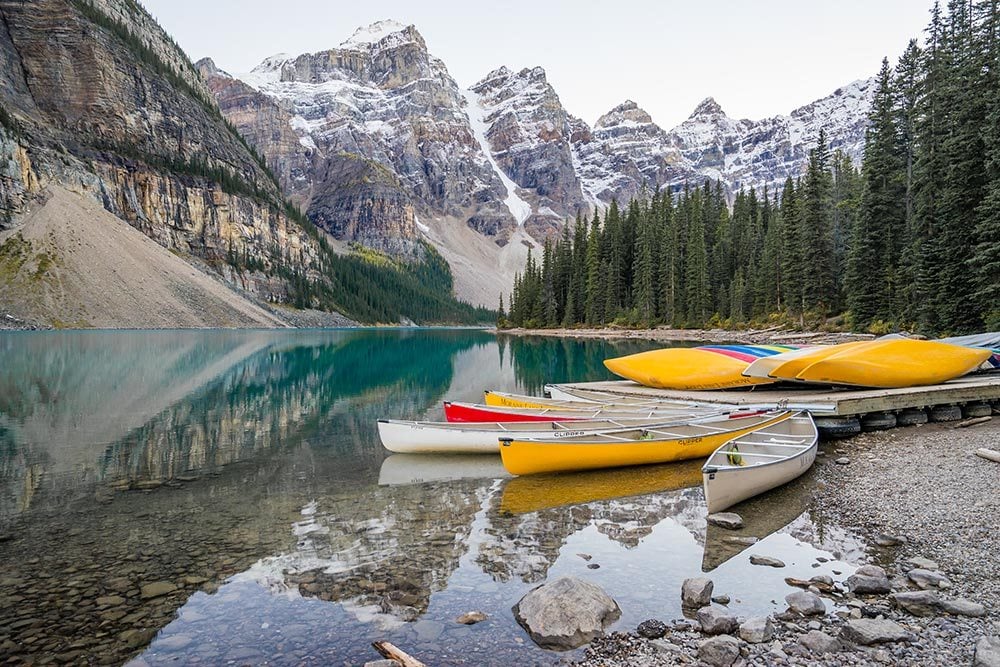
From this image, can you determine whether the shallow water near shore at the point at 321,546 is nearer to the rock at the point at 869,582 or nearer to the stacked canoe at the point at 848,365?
the rock at the point at 869,582

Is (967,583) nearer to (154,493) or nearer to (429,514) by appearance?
(429,514)

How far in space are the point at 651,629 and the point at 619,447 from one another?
290 inches

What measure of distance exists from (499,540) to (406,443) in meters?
6.79

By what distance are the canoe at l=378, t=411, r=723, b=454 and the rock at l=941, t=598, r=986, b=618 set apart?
8.76 m

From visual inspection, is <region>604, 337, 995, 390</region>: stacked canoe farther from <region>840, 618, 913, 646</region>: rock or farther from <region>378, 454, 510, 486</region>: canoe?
<region>840, 618, 913, 646</region>: rock

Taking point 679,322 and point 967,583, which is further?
point 679,322

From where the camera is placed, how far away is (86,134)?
13825cm

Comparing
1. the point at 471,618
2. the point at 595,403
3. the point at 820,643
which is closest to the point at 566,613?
the point at 471,618

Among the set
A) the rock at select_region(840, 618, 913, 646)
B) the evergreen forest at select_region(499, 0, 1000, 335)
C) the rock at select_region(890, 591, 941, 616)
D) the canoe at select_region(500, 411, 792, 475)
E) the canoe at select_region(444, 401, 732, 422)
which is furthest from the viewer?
the evergreen forest at select_region(499, 0, 1000, 335)

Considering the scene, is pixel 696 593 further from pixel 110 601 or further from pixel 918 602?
pixel 110 601

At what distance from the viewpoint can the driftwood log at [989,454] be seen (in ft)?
39.3

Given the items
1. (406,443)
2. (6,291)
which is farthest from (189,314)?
(406,443)

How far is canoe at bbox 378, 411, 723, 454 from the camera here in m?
15.6

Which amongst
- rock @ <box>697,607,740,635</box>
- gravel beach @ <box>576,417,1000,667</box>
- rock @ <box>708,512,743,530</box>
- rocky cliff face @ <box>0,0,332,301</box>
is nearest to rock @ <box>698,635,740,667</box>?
gravel beach @ <box>576,417,1000,667</box>
